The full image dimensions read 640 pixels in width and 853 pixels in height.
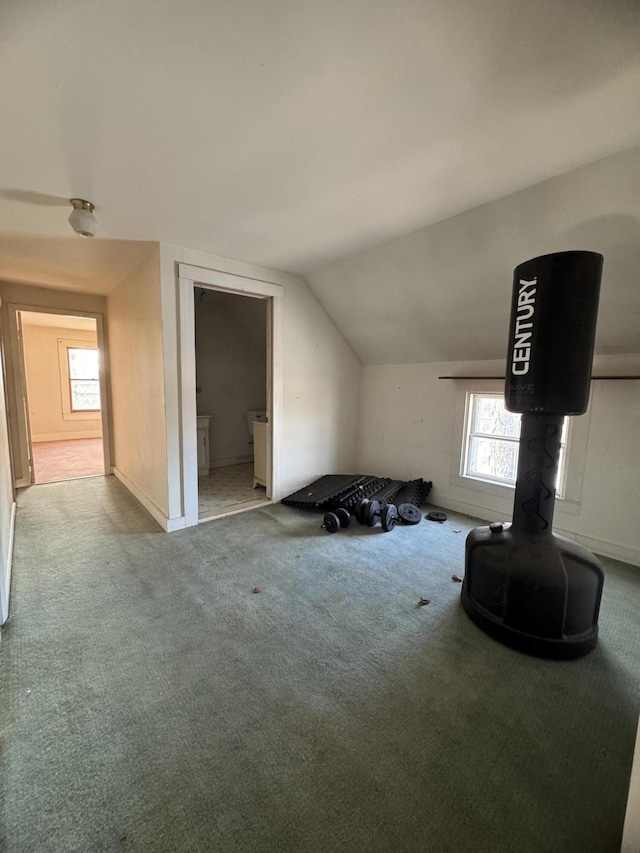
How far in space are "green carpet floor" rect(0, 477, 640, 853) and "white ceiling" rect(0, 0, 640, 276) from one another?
2486 millimetres

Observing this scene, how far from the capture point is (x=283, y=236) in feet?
8.92

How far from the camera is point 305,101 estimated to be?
1396 mm

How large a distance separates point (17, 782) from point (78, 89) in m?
2.55

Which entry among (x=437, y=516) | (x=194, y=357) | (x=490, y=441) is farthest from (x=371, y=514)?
(x=194, y=357)

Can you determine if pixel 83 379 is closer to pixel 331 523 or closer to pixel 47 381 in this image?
pixel 47 381

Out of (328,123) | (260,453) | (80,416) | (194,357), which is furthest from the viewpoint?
(80,416)

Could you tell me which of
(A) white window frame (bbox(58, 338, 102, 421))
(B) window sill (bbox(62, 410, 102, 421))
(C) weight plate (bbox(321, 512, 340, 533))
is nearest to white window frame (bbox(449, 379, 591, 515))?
(C) weight plate (bbox(321, 512, 340, 533))

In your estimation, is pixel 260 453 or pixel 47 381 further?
pixel 47 381

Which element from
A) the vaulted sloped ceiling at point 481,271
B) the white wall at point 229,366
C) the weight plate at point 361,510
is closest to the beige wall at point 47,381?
the white wall at point 229,366

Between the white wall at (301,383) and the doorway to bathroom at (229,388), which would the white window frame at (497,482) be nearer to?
the white wall at (301,383)

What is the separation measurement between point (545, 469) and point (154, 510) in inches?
131

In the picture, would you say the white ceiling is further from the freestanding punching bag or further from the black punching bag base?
the black punching bag base

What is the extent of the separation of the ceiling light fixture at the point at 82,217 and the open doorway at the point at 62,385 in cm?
489

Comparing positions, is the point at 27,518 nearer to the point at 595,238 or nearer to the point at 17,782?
the point at 17,782
